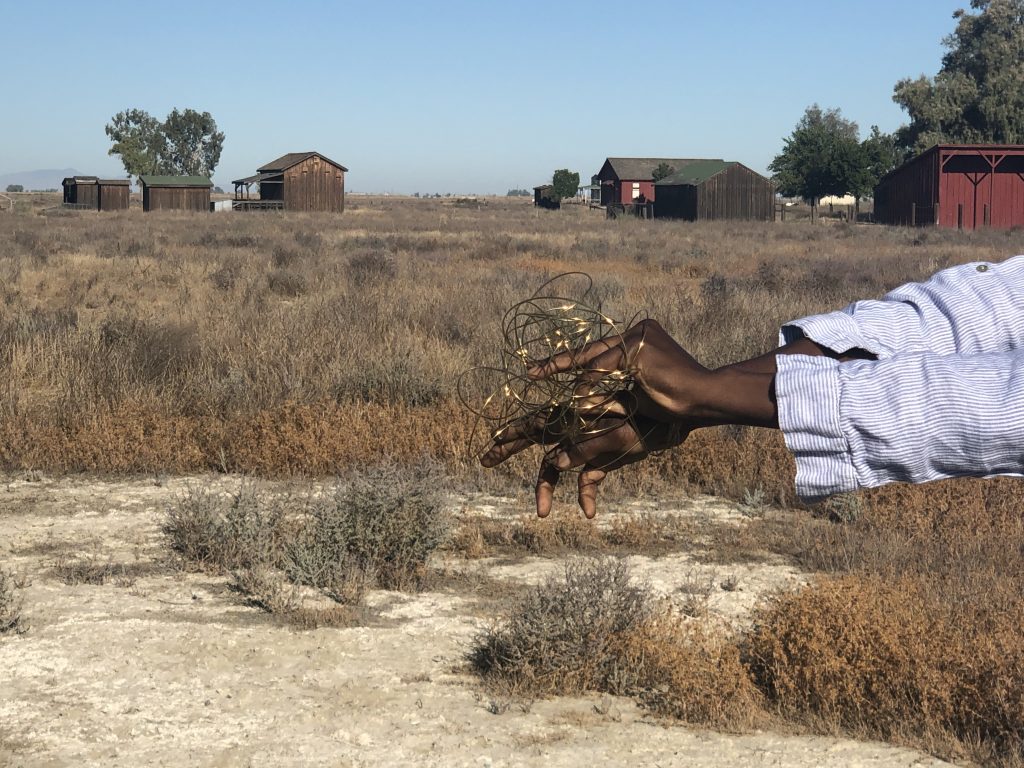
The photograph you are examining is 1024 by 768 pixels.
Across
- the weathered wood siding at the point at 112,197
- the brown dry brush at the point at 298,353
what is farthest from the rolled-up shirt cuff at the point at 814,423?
the weathered wood siding at the point at 112,197

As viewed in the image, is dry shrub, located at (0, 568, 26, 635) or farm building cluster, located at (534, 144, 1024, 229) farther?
farm building cluster, located at (534, 144, 1024, 229)

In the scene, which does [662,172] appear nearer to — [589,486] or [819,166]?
[819,166]

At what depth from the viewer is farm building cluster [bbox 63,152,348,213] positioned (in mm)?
69938

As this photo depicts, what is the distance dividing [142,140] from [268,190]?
239 feet

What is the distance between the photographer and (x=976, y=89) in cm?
7962

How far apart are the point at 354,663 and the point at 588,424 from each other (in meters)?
3.37

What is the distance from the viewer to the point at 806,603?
4254mm

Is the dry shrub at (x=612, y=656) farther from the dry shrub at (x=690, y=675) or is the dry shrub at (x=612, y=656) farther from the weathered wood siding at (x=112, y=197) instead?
the weathered wood siding at (x=112, y=197)

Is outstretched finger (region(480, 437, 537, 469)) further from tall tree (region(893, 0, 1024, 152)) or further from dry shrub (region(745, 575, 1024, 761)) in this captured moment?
tall tree (region(893, 0, 1024, 152))

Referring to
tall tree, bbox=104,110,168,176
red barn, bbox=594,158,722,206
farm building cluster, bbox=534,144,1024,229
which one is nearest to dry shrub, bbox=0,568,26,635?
farm building cluster, bbox=534,144,1024,229

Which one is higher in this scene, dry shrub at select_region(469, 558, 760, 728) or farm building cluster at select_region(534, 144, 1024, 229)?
farm building cluster at select_region(534, 144, 1024, 229)

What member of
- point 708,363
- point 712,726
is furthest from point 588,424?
point 708,363

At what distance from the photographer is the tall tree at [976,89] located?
7675cm

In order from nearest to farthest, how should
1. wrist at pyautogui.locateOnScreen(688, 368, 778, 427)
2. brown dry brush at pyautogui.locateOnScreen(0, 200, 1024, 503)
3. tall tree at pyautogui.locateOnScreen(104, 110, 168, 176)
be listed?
wrist at pyautogui.locateOnScreen(688, 368, 778, 427) < brown dry brush at pyautogui.locateOnScreen(0, 200, 1024, 503) < tall tree at pyautogui.locateOnScreen(104, 110, 168, 176)
